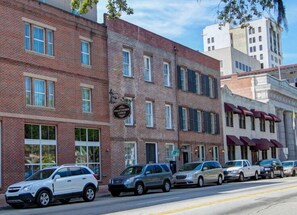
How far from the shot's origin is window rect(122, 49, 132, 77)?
111 ft

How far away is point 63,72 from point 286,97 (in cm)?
4303

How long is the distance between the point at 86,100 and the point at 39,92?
13.3ft

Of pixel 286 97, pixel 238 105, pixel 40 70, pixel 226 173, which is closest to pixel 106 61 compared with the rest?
pixel 40 70

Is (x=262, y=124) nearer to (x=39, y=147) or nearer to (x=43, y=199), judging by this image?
(x=39, y=147)

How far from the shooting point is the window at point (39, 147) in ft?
84.1

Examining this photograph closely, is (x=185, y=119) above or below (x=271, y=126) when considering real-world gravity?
below

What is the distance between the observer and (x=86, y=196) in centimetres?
2192

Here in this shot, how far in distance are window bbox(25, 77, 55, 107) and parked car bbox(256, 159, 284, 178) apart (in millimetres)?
19883

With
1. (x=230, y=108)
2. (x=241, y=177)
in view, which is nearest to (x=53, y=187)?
(x=241, y=177)

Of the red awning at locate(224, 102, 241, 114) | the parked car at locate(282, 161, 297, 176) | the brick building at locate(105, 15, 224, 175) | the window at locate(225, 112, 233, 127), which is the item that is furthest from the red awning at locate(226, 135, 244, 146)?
the parked car at locate(282, 161, 297, 176)

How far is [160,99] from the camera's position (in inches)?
1467

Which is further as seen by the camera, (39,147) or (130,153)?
(130,153)

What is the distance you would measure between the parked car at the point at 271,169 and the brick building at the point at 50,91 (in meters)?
15.1

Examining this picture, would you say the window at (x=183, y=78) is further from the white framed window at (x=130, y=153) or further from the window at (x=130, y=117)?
the white framed window at (x=130, y=153)
